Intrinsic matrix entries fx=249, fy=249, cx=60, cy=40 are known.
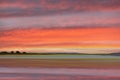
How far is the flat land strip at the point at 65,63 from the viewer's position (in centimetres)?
79

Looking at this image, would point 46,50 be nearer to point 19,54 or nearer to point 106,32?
point 19,54

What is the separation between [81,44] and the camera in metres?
0.88

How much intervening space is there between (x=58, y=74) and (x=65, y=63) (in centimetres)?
7

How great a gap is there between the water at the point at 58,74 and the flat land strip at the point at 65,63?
0.03 metres

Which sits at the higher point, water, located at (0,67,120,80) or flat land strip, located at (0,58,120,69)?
flat land strip, located at (0,58,120,69)

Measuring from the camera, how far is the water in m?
0.72

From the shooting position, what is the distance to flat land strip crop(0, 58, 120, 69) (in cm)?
79

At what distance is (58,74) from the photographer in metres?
0.76

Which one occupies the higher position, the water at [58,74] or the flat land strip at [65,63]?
the flat land strip at [65,63]

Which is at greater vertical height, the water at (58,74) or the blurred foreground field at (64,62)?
the blurred foreground field at (64,62)

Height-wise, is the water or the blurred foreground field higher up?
the blurred foreground field

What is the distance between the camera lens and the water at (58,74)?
72cm

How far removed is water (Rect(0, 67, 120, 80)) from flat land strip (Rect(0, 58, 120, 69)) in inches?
1.0

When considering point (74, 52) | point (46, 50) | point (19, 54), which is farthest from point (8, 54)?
point (74, 52)
